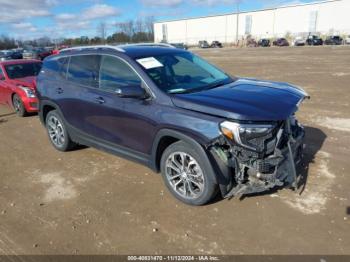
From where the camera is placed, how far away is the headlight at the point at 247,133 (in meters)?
3.46

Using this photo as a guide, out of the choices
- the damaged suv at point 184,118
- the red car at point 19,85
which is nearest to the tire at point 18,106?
the red car at point 19,85

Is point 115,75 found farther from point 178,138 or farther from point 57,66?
point 57,66

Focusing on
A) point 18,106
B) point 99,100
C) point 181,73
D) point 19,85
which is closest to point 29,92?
point 19,85

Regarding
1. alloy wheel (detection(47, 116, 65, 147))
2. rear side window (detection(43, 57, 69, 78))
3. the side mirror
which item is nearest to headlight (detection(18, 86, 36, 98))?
rear side window (detection(43, 57, 69, 78))

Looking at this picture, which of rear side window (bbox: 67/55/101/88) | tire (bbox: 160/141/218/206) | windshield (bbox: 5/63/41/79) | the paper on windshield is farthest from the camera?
windshield (bbox: 5/63/41/79)

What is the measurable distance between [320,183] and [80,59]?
13.4ft

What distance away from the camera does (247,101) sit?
3715 millimetres

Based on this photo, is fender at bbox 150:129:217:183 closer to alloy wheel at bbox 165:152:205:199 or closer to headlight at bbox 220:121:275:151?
alloy wheel at bbox 165:152:205:199

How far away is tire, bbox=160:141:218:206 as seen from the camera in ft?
12.3

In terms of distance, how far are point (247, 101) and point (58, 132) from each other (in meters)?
3.80

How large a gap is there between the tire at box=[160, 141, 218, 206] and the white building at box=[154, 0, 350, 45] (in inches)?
2912

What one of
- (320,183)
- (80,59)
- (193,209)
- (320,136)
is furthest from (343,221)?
(80,59)

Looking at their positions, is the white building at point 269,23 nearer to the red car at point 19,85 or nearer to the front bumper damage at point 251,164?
the red car at point 19,85

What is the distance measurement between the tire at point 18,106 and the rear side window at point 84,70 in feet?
13.6
